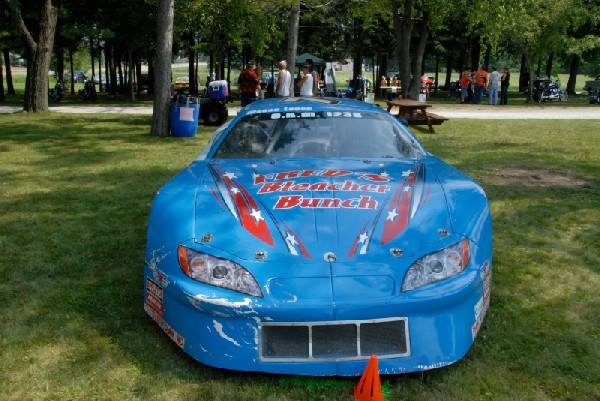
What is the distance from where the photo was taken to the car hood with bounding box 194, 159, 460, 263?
10.5ft

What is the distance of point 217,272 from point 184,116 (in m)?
10.2

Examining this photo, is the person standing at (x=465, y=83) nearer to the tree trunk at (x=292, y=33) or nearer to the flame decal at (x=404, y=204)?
the tree trunk at (x=292, y=33)

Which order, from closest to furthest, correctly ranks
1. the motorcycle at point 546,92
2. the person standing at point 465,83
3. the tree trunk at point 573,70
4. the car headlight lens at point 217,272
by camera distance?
the car headlight lens at point 217,272 → the person standing at point 465,83 → the motorcycle at point 546,92 → the tree trunk at point 573,70

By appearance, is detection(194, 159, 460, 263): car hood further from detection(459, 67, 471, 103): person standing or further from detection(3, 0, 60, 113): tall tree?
detection(459, 67, 471, 103): person standing

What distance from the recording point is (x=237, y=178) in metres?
3.98

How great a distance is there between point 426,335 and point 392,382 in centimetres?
30

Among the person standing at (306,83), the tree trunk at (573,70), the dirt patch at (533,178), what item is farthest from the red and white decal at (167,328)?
the tree trunk at (573,70)

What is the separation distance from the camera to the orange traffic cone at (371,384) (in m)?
2.64

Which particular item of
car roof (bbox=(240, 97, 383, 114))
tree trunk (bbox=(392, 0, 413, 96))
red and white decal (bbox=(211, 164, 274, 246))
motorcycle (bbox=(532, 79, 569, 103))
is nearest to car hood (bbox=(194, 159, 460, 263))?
red and white decal (bbox=(211, 164, 274, 246))

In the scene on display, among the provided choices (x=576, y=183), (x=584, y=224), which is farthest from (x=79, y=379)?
(x=576, y=183)

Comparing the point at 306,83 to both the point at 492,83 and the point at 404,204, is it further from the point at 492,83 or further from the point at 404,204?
the point at 404,204

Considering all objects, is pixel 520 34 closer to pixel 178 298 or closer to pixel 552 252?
pixel 552 252

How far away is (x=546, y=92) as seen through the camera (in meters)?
31.7

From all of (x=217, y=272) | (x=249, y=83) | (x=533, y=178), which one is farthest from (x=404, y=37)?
(x=217, y=272)
